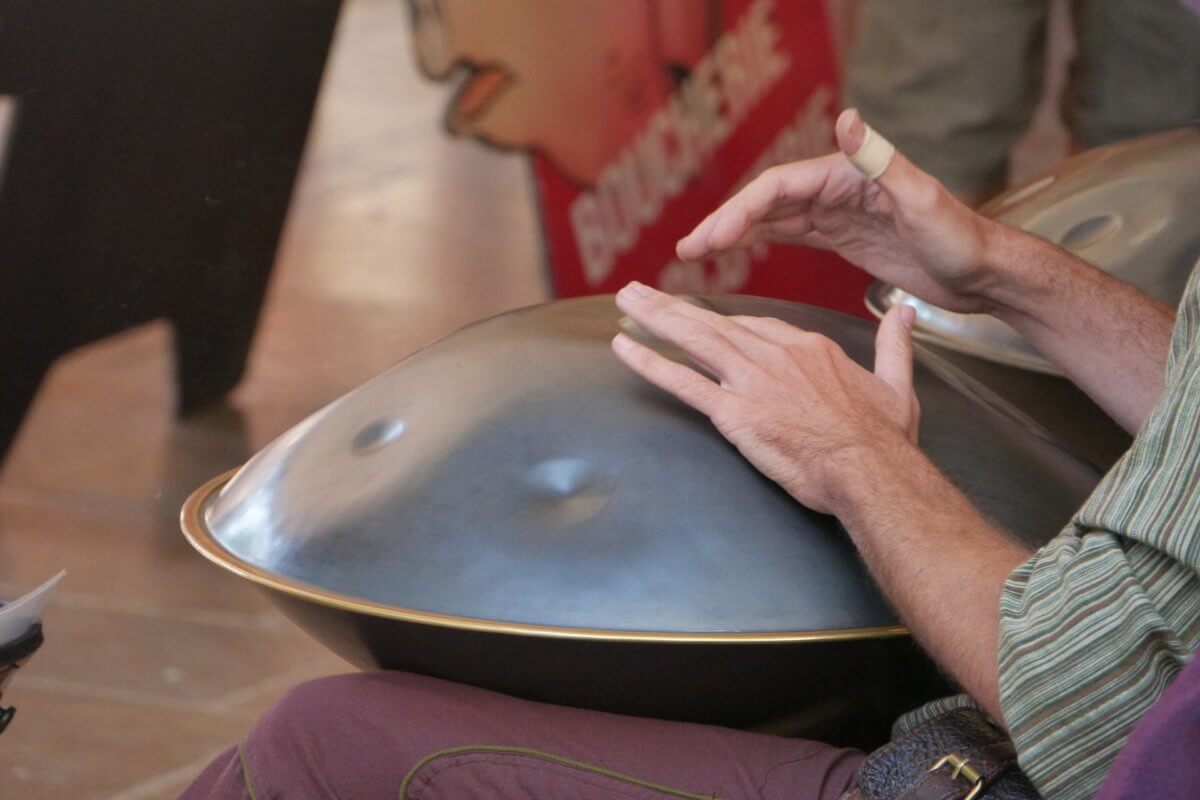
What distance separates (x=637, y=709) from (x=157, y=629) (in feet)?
3.41

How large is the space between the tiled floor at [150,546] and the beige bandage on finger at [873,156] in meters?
0.81

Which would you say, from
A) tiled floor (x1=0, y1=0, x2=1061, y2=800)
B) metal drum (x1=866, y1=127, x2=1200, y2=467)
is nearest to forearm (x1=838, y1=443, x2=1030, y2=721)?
metal drum (x1=866, y1=127, x2=1200, y2=467)

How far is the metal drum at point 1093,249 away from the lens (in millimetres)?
1319

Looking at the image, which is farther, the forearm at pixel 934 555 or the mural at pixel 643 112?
the mural at pixel 643 112

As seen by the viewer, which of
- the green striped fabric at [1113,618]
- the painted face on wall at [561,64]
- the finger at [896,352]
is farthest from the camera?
the painted face on wall at [561,64]

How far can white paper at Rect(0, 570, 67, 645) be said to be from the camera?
887 millimetres

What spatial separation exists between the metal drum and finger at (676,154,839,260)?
249 millimetres

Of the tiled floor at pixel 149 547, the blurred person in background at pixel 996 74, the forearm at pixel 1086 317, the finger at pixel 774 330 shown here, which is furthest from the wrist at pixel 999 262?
the blurred person in background at pixel 996 74

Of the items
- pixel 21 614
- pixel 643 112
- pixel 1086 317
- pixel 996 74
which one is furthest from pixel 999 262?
pixel 643 112

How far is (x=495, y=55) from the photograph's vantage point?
2.26 meters

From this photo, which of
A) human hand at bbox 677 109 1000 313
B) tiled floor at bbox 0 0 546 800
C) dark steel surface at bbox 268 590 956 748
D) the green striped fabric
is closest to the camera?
the green striped fabric

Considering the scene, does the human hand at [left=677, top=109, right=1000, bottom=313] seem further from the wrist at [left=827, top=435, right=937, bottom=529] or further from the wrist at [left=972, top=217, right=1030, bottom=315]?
the wrist at [left=827, top=435, right=937, bottom=529]

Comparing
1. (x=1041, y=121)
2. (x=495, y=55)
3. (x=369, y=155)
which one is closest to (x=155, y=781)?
(x=495, y=55)

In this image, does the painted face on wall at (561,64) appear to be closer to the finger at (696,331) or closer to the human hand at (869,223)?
the human hand at (869,223)
